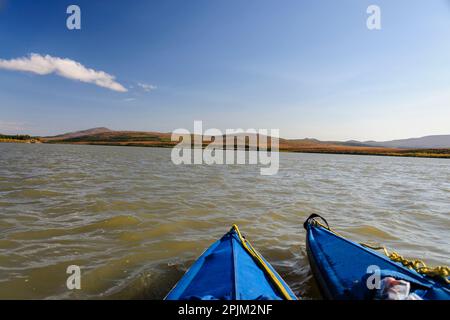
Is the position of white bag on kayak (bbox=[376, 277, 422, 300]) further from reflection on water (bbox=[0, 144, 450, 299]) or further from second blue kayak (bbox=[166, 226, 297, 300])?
reflection on water (bbox=[0, 144, 450, 299])

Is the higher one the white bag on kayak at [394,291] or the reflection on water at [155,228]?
the white bag on kayak at [394,291]

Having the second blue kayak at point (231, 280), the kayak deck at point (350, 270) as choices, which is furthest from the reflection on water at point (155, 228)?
the second blue kayak at point (231, 280)

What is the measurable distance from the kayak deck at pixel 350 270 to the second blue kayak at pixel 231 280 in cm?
95

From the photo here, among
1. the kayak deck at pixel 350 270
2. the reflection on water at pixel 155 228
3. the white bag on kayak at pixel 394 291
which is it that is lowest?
the reflection on water at pixel 155 228

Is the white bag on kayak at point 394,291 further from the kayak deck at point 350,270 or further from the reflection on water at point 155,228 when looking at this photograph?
the reflection on water at point 155,228

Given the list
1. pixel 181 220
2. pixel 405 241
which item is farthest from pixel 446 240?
pixel 181 220

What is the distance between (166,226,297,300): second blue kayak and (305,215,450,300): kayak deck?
953 millimetres

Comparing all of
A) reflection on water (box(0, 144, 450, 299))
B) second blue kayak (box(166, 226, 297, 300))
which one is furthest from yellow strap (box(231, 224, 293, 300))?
reflection on water (box(0, 144, 450, 299))

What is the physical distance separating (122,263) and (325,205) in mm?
9690

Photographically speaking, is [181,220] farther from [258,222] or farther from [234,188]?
[234,188]

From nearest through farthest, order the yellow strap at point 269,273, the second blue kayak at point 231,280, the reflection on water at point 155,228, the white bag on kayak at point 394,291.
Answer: the white bag on kayak at point 394,291, the second blue kayak at point 231,280, the yellow strap at point 269,273, the reflection on water at point 155,228

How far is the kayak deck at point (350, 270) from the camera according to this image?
374 cm

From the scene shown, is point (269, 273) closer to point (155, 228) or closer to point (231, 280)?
point (231, 280)
